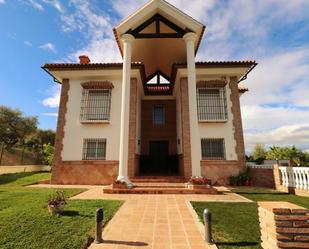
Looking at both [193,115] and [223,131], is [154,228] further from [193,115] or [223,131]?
[223,131]

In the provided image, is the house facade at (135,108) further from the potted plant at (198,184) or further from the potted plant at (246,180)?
the potted plant at (198,184)

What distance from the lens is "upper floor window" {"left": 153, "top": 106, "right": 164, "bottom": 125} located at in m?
15.6

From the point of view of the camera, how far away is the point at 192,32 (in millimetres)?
10969

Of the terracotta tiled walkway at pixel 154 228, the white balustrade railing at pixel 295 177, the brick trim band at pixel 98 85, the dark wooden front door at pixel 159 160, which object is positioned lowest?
the terracotta tiled walkway at pixel 154 228

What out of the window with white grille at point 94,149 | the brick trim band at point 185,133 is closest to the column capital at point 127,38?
the brick trim band at point 185,133

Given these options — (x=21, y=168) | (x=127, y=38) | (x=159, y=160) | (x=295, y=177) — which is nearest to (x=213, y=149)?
(x=295, y=177)

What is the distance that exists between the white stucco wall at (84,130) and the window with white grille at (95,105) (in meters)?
0.28

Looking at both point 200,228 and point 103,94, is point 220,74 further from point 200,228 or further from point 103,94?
point 200,228

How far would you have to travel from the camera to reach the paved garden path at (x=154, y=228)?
3.75m

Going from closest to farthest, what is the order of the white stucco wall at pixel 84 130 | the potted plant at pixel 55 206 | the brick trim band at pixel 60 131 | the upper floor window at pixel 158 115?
the potted plant at pixel 55 206, the brick trim band at pixel 60 131, the white stucco wall at pixel 84 130, the upper floor window at pixel 158 115

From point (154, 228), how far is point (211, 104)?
32.0ft

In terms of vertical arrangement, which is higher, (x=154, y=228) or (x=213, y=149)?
(x=213, y=149)

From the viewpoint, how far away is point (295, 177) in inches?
358

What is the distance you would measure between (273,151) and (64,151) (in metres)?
27.8
